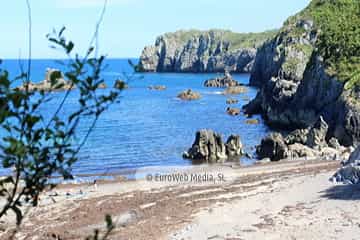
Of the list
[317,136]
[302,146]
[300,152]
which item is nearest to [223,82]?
[317,136]

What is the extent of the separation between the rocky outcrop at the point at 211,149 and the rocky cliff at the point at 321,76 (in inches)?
337

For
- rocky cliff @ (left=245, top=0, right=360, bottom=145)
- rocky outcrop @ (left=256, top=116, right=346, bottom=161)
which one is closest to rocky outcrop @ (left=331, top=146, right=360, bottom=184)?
rocky cliff @ (left=245, top=0, right=360, bottom=145)

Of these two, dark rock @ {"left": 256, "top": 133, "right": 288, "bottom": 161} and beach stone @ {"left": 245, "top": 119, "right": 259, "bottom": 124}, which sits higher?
dark rock @ {"left": 256, "top": 133, "right": 288, "bottom": 161}

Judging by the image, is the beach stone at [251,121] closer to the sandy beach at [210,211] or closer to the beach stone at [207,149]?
the beach stone at [207,149]

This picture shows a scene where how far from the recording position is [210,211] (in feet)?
69.1

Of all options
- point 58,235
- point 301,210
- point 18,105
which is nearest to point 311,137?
point 301,210

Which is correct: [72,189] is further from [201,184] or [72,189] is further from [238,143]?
[238,143]

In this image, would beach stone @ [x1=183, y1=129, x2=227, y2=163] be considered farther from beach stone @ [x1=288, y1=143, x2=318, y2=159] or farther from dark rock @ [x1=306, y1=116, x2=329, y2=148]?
dark rock @ [x1=306, y1=116, x2=329, y2=148]

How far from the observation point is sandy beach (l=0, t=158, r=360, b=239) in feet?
57.5

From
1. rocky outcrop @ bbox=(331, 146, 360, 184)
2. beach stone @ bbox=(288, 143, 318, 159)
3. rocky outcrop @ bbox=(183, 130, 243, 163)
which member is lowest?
rocky outcrop @ bbox=(183, 130, 243, 163)

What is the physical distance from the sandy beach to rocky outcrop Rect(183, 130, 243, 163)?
13.3 m

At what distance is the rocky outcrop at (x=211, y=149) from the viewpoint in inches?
1699

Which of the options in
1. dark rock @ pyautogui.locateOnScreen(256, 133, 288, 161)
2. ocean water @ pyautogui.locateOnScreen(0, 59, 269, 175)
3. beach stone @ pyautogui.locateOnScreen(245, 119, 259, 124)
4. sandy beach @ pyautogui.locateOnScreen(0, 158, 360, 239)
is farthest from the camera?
beach stone @ pyautogui.locateOnScreen(245, 119, 259, 124)

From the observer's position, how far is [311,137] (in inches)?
1751
